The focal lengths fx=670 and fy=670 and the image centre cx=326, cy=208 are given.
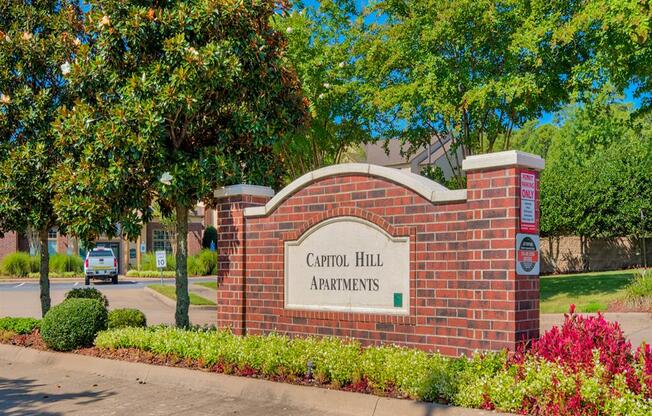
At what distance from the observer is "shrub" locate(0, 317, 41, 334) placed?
1303cm

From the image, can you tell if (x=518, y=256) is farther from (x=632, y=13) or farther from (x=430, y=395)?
(x=632, y=13)

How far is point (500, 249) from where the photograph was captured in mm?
7445

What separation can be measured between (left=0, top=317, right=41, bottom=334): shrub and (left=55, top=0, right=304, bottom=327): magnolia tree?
266 cm

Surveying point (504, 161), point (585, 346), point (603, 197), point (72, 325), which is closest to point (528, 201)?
point (504, 161)

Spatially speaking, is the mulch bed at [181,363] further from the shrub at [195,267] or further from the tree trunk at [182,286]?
the shrub at [195,267]

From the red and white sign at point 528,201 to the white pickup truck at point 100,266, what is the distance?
1353 inches

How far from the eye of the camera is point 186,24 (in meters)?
11.1

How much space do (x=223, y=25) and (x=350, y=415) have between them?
685cm

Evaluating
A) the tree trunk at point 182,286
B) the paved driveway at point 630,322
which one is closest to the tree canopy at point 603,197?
the paved driveway at point 630,322

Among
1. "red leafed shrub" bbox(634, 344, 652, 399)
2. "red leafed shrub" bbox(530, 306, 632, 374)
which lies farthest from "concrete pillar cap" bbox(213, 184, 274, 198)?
"red leafed shrub" bbox(634, 344, 652, 399)

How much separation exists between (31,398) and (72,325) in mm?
2631

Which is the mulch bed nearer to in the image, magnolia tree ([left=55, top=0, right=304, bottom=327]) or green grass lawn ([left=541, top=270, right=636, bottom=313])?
magnolia tree ([left=55, top=0, right=304, bottom=327])

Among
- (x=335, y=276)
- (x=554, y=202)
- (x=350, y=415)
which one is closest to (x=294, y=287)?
(x=335, y=276)

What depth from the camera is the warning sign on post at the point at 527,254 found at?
7379 mm
